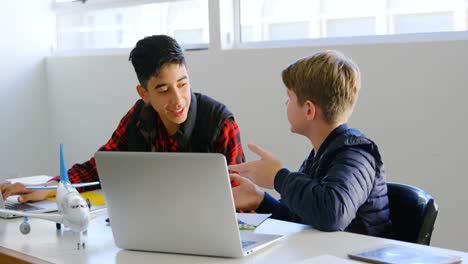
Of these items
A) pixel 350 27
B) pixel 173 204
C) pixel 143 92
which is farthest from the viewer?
pixel 350 27

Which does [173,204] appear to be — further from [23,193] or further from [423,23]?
[423,23]

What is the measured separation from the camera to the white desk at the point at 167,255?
1510mm

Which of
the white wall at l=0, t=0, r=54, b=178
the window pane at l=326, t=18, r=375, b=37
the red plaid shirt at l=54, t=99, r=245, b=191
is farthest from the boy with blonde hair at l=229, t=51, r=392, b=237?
the white wall at l=0, t=0, r=54, b=178

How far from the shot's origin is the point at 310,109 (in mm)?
1894

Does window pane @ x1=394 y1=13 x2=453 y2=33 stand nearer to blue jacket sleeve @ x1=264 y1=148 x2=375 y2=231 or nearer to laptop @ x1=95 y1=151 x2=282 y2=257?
blue jacket sleeve @ x1=264 y1=148 x2=375 y2=231

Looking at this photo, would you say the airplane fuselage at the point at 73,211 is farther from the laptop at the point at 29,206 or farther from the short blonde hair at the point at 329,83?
the short blonde hair at the point at 329,83

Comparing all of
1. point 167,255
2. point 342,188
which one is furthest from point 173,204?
point 342,188

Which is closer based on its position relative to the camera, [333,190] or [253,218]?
[333,190]

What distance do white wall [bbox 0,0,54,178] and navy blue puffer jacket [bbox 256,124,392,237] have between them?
3570 millimetres

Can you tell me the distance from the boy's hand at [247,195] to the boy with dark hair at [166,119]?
1.14ft

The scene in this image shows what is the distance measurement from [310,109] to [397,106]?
135 centimetres

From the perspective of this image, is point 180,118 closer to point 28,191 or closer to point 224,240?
point 28,191

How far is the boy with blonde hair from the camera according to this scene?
166cm

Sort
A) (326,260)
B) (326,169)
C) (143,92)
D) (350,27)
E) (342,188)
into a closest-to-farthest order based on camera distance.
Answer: (326,260) < (342,188) < (326,169) < (143,92) < (350,27)
